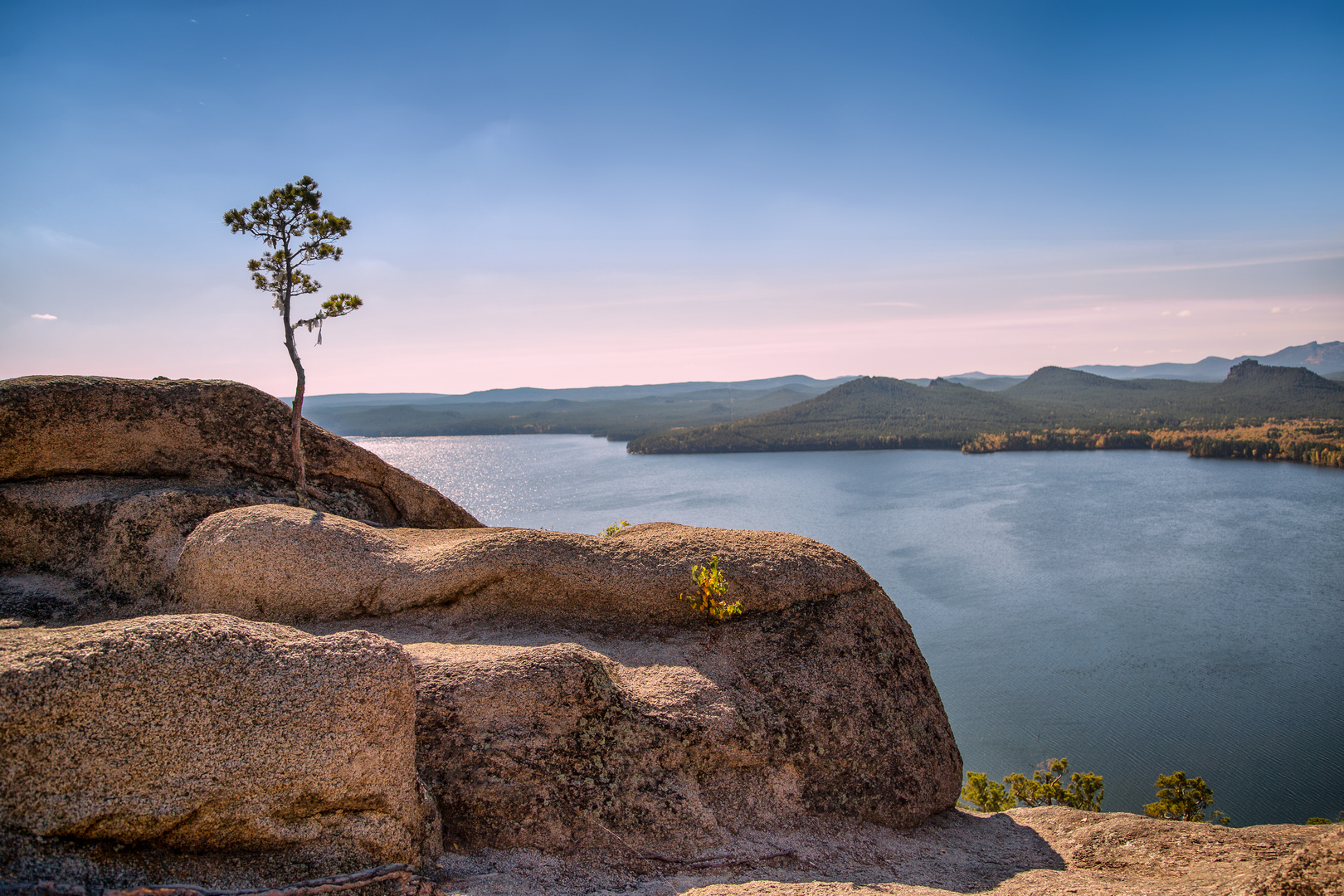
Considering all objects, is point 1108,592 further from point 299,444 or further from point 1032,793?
point 299,444

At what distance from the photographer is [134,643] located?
6.11m

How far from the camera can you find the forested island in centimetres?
12250

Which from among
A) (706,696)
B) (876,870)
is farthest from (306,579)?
(876,870)

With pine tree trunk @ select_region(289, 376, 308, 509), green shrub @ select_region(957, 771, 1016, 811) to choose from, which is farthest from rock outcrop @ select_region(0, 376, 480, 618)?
green shrub @ select_region(957, 771, 1016, 811)

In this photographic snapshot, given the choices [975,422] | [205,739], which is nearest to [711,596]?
[205,739]

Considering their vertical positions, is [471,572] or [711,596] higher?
[471,572]

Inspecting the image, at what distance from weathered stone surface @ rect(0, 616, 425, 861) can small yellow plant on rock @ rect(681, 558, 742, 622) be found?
5454 mm

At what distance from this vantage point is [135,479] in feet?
48.6

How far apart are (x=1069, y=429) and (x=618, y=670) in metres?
178

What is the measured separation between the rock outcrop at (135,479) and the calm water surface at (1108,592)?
2943 cm

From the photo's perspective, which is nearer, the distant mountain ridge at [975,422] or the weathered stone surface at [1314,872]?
the weathered stone surface at [1314,872]

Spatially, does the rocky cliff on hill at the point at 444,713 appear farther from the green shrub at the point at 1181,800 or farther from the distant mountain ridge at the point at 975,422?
the distant mountain ridge at the point at 975,422

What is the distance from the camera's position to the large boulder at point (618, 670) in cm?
826

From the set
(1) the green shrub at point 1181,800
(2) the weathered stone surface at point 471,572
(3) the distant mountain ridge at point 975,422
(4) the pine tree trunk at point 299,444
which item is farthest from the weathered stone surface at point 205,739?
(3) the distant mountain ridge at point 975,422
